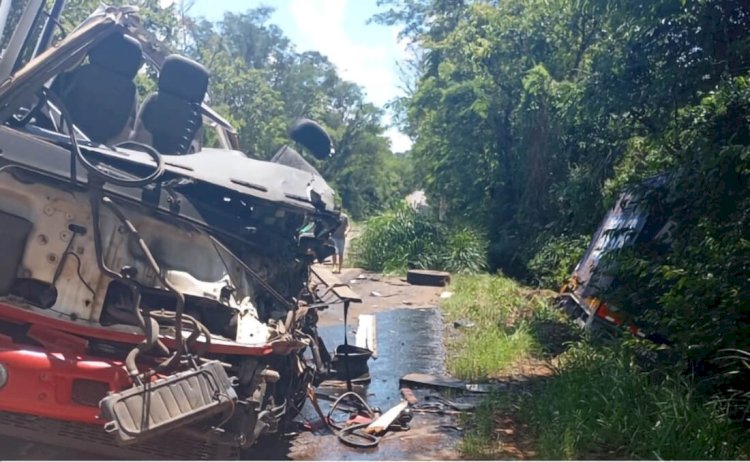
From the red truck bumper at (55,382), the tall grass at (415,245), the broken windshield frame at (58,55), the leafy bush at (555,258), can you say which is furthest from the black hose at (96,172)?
the tall grass at (415,245)

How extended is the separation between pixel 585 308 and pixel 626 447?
3652mm

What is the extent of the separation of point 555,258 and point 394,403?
7983 millimetres

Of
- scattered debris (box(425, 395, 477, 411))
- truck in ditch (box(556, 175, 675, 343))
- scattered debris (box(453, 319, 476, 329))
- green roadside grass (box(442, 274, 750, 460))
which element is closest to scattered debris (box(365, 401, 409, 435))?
green roadside grass (box(442, 274, 750, 460))

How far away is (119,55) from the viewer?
466 centimetres

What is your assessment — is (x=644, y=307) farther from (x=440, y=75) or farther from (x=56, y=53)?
(x=440, y=75)

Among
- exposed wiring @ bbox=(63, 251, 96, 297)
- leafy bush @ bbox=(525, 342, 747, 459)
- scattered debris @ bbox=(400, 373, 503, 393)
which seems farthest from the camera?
scattered debris @ bbox=(400, 373, 503, 393)

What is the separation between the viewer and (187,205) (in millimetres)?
3920

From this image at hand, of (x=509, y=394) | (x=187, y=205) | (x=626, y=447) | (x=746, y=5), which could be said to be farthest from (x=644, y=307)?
(x=187, y=205)

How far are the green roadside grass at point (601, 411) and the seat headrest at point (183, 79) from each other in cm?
292

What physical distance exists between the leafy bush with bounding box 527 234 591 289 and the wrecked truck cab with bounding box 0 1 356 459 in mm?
7904

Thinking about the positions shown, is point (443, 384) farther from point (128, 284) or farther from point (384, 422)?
point (128, 284)

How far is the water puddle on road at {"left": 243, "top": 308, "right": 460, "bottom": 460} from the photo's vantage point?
15.6ft

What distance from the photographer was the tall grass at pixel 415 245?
16.5 metres

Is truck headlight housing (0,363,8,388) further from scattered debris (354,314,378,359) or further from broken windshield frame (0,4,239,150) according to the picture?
scattered debris (354,314,378,359)
